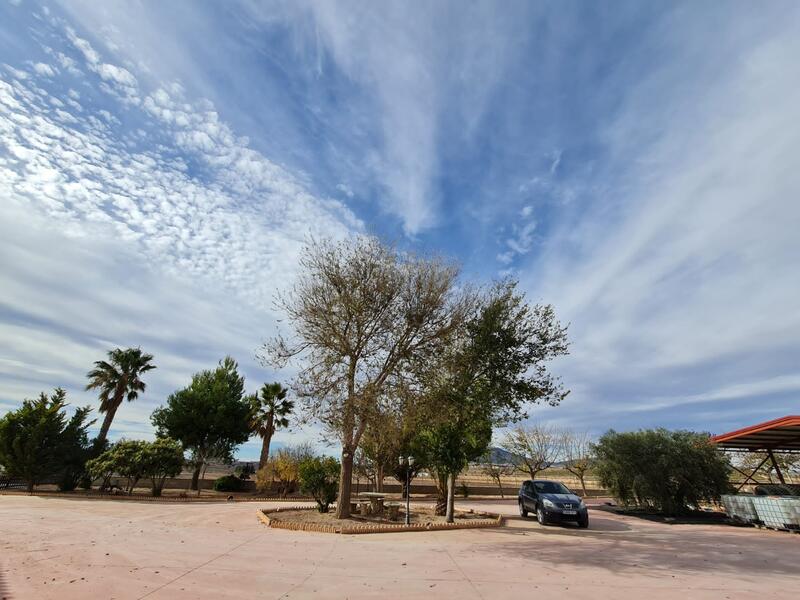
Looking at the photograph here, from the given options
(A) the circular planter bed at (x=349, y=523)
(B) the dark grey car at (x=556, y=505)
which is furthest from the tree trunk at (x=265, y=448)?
(B) the dark grey car at (x=556, y=505)

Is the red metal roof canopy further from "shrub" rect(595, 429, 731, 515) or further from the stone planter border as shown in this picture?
the stone planter border

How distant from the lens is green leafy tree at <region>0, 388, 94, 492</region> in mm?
21547

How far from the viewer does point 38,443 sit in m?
21.9

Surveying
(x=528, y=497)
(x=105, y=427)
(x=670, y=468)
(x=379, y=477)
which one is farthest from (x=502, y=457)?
(x=105, y=427)

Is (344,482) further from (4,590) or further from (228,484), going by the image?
(228,484)

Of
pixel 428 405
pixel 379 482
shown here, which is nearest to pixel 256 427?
pixel 379 482

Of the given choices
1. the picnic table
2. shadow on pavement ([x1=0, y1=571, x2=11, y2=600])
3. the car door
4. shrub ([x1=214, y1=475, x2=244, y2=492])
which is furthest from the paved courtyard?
shrub ([x1=214, y1=475, x2=244, y2=492])

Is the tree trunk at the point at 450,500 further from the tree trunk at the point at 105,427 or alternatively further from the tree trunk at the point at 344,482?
the tree trunk at the point at 105,427

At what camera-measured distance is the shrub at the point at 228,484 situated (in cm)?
2677

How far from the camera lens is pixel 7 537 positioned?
9211 mm

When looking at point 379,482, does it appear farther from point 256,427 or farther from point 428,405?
point 428,405

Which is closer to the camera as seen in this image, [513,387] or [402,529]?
[402,529]

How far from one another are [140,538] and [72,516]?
628cm

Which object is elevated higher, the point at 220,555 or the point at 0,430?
the point at 0,430
